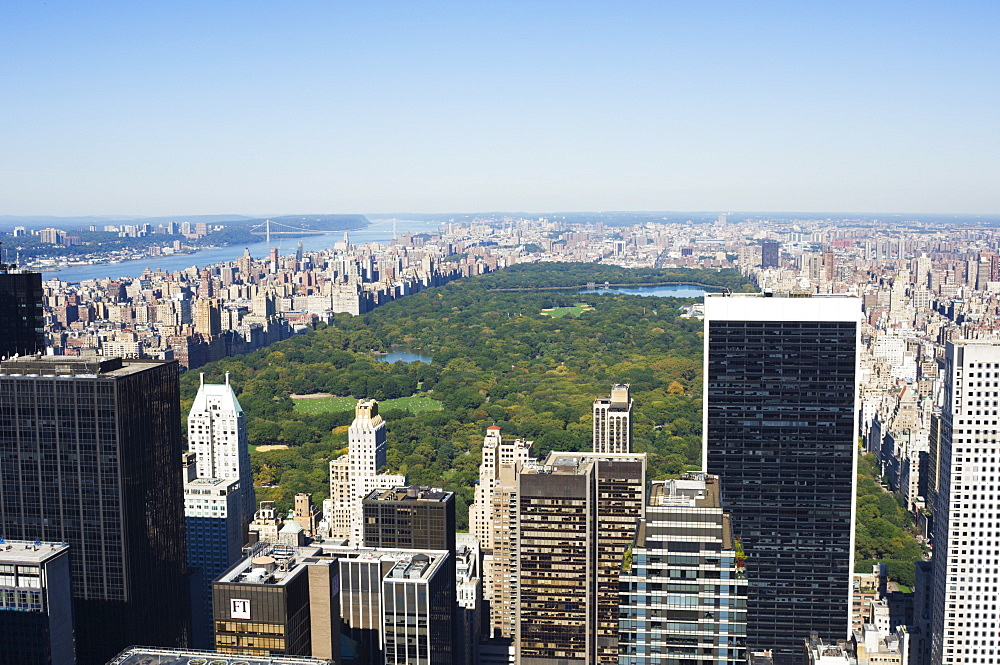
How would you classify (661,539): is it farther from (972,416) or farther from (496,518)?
(496,518)

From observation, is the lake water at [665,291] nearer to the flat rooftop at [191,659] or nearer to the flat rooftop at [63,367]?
the flat rooftop at [63,367]

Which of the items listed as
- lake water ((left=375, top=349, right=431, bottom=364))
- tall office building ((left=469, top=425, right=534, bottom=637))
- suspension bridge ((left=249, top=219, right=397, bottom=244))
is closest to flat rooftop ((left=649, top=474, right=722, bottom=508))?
tall office building ((left=469, top=425, right=534, bottom=637))

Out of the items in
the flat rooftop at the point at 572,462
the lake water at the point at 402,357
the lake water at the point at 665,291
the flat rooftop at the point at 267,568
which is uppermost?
the flat rooftop at the point at 267,568

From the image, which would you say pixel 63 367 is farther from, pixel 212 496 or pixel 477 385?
pixel 477 385

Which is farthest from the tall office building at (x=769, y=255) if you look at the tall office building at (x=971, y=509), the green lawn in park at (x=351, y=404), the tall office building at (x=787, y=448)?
the tall office building at (x=971, y=509)

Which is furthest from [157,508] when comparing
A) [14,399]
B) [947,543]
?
[947,543]

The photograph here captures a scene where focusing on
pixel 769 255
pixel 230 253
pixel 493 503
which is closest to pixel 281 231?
pixel 230 253
